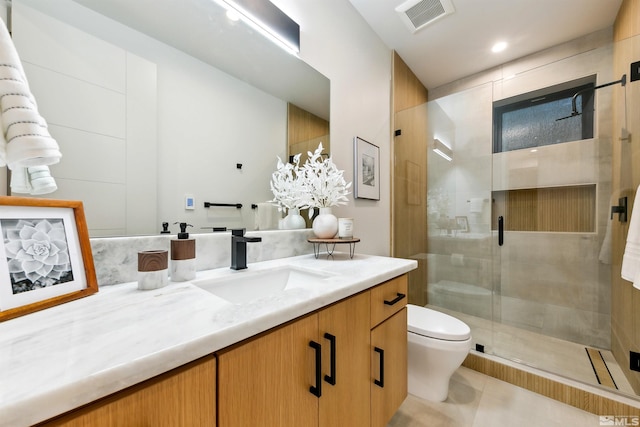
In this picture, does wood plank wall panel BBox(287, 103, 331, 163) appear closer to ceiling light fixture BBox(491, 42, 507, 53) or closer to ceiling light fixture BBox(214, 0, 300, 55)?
ceiling light fixture BBox(214, 0, 300, 55)

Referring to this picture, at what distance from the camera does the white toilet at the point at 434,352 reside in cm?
132

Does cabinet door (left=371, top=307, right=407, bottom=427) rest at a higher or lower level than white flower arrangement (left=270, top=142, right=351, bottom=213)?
lower

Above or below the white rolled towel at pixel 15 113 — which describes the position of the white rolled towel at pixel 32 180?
below

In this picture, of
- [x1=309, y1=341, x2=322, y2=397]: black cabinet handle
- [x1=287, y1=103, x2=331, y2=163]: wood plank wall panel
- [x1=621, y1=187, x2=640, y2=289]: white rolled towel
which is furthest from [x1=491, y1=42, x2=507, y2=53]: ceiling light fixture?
[x1=309, y1=341, x2=322, y2=397]: black cabinet handle

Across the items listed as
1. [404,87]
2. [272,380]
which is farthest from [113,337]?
[404,87]

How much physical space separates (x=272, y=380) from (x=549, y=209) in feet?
9.05

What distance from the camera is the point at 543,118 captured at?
2.27 meters

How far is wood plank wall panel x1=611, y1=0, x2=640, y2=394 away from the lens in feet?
4.89

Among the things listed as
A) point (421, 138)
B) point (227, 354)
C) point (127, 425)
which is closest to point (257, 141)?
point (227, 354)

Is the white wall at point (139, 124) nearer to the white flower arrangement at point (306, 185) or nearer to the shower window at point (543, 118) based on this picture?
the white flower arrangement at point (306, 185)

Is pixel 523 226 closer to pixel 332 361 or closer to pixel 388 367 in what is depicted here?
pixel 388 367

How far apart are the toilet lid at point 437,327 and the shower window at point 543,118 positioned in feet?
5.84

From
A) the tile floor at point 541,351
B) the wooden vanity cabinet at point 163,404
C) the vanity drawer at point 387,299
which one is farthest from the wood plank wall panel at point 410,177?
the wooden vanity cabinet at point 163,404

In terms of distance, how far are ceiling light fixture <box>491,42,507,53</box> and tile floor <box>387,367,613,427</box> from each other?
268cm
